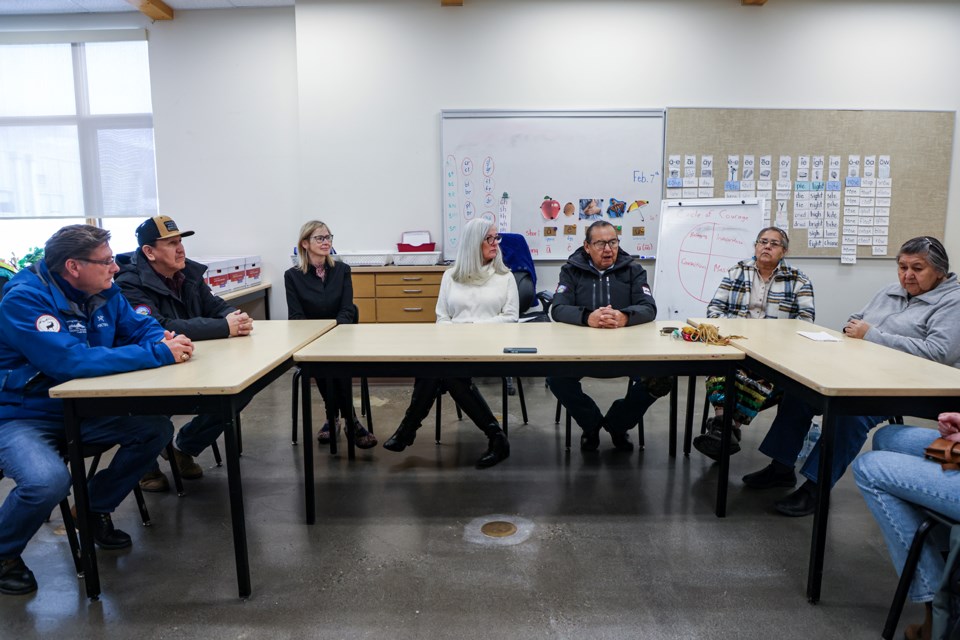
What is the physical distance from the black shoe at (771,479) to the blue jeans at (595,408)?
1.92 ft

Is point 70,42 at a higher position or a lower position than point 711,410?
higher

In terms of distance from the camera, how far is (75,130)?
5320mm

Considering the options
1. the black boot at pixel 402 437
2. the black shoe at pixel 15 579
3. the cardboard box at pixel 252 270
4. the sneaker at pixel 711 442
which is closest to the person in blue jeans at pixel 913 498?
the sneaker at pixel 711 442

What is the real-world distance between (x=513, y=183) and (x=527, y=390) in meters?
1.72

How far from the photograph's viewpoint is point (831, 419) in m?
1.88

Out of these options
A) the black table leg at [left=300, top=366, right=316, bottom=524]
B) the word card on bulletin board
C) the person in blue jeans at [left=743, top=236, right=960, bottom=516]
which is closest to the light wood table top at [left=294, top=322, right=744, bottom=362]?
the black table leg at [left=300, top=366, right=316, bottom=524]

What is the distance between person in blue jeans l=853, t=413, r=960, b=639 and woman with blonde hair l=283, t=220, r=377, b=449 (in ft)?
7.70

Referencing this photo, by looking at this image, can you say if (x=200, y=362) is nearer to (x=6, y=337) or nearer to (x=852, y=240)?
(x=6, y=337)

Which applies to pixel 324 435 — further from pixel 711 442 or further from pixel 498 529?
pixel 711 442

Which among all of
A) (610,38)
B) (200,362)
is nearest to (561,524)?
(200,362)

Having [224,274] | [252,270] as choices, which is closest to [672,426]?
[224,274]

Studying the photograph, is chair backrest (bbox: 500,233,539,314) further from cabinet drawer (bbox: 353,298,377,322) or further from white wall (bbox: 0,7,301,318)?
white wall (bbox: 0,7,301,318)

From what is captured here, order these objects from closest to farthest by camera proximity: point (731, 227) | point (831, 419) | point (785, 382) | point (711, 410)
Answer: point (831, 419) → point (785, 382) → point (711, 410) → point (731, 227)

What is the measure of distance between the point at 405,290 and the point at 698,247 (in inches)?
92.8
